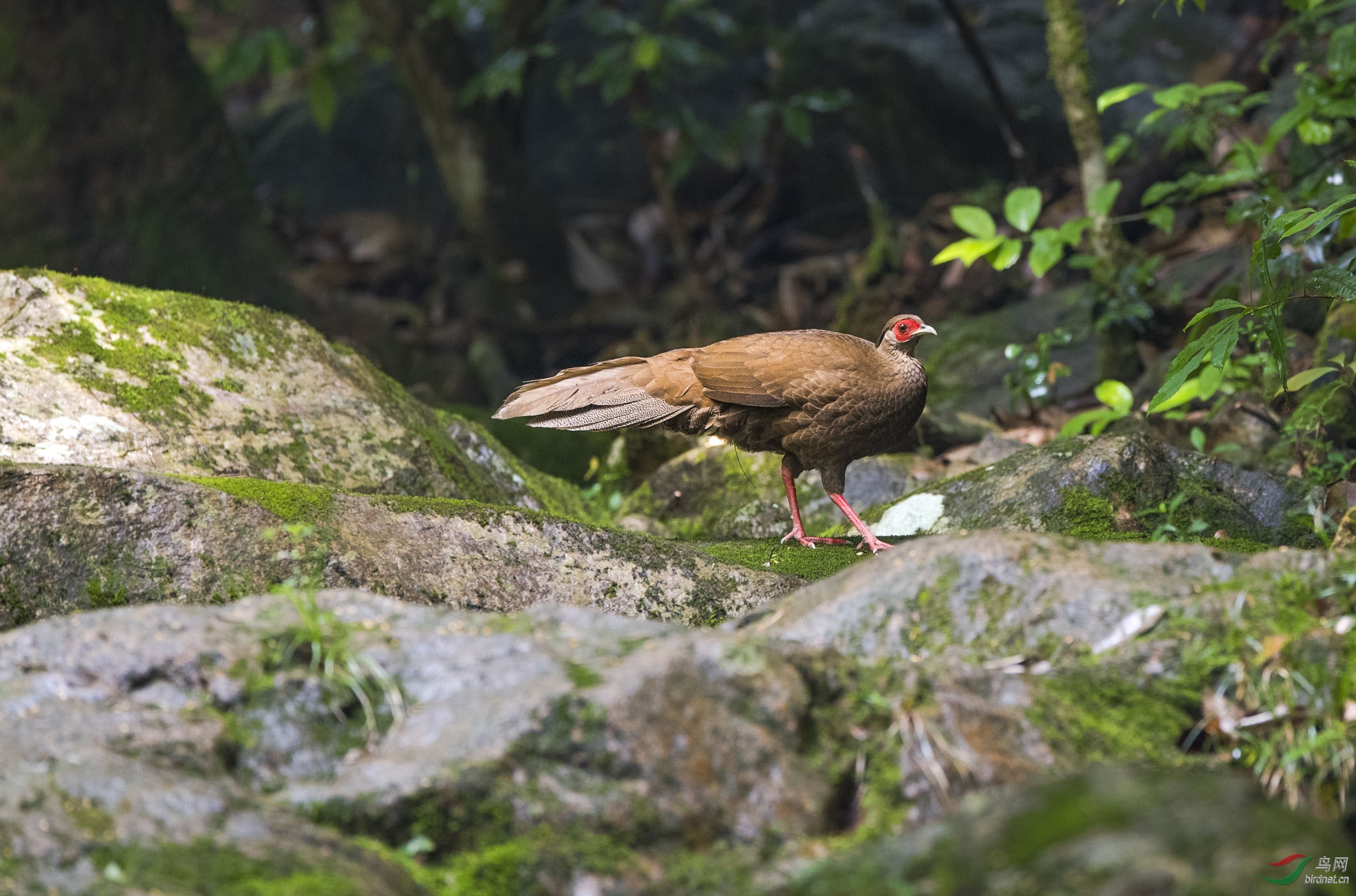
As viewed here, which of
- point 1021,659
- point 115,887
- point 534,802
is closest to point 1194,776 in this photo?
point 1021,659

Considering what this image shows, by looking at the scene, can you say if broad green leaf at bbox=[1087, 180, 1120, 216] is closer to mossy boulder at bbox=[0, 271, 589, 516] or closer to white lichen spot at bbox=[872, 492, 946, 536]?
white lichen spot at bbox=[872, 492, 946, 536]

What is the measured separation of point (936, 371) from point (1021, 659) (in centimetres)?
570

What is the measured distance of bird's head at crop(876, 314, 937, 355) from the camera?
498cm

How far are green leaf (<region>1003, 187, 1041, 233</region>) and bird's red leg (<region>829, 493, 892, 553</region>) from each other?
1684 millimetres

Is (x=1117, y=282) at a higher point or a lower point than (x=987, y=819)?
lower

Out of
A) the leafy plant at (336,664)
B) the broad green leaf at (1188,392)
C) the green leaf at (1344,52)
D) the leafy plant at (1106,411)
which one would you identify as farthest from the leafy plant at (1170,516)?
the leafy plant at (336,664)

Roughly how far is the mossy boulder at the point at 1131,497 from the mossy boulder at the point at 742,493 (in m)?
1.08

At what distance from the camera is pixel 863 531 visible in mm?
4621

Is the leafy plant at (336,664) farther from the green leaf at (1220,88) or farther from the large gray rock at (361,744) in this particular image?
the green leaf at (1220,88)

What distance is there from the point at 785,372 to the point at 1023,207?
5.53 feet

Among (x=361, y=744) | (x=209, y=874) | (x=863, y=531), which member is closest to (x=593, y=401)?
(x=863, y=531)

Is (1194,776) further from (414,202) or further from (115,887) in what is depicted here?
(414,202)

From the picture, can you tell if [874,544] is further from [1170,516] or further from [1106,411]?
[1106,411]

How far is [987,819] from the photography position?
1812 mm
